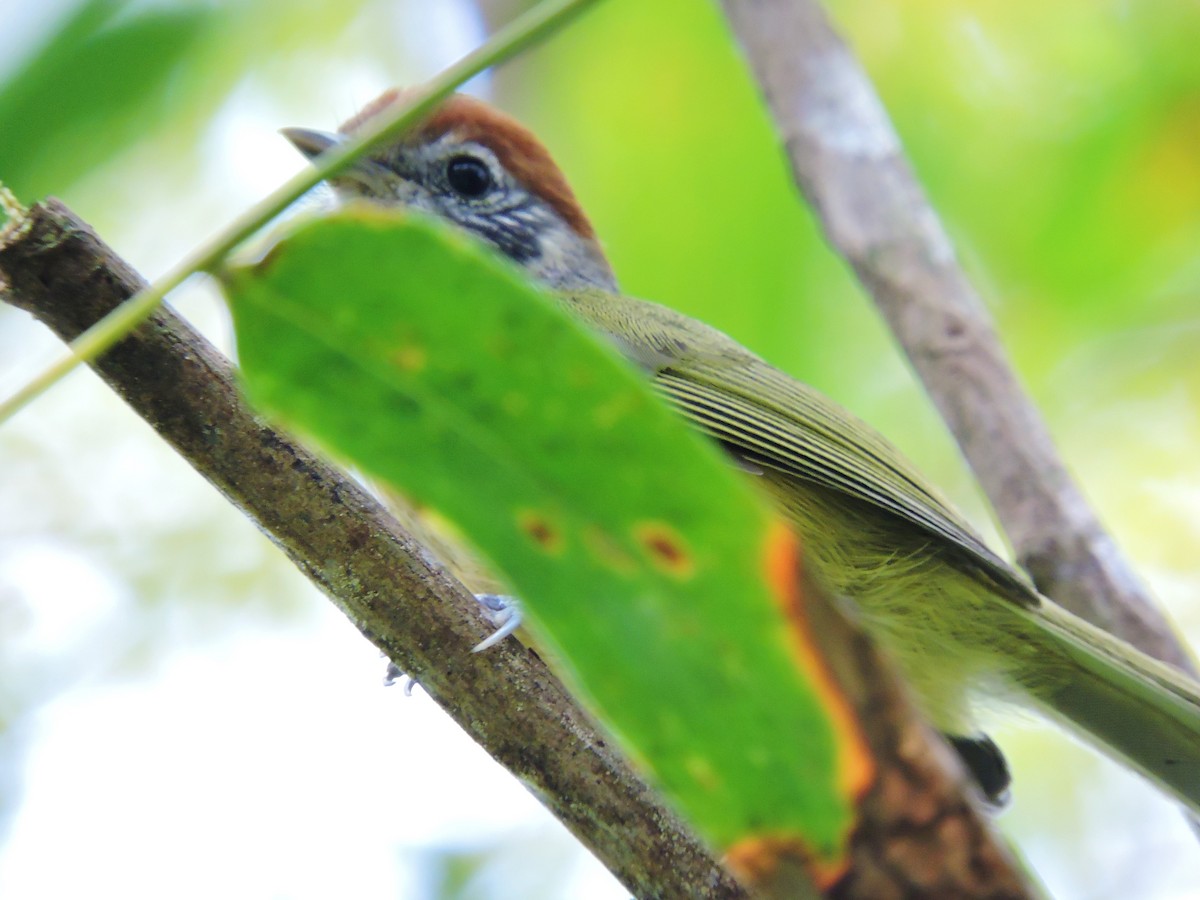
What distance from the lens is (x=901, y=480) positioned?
2.76m

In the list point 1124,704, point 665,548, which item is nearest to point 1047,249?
point 1124,704

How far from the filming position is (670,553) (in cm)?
91

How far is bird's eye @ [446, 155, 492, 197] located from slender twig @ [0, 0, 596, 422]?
278cm

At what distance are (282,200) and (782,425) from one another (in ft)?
6.41

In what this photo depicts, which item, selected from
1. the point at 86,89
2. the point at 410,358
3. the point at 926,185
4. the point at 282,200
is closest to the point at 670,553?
the point at 410,358

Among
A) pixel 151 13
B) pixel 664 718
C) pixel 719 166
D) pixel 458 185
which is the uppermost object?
pixel 719 166

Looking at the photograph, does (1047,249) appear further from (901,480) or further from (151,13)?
(151,13)

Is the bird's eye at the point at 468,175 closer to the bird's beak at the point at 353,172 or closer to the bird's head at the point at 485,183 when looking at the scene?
the bird's head at the point at 485,183

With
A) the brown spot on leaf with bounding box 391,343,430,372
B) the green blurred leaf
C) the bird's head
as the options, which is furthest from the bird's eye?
the brown spot on leaf with bounding box 391,343,430,372

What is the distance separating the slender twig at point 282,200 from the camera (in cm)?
94

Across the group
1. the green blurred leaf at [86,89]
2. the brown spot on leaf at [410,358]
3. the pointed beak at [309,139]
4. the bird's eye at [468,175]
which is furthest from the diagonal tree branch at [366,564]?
the bird's eye at [468,175]

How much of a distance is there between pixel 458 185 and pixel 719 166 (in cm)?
99

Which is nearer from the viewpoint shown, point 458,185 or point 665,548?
point 665,548

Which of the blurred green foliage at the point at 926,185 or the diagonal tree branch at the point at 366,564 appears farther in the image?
the blurred green foliage at the point at 926,185
